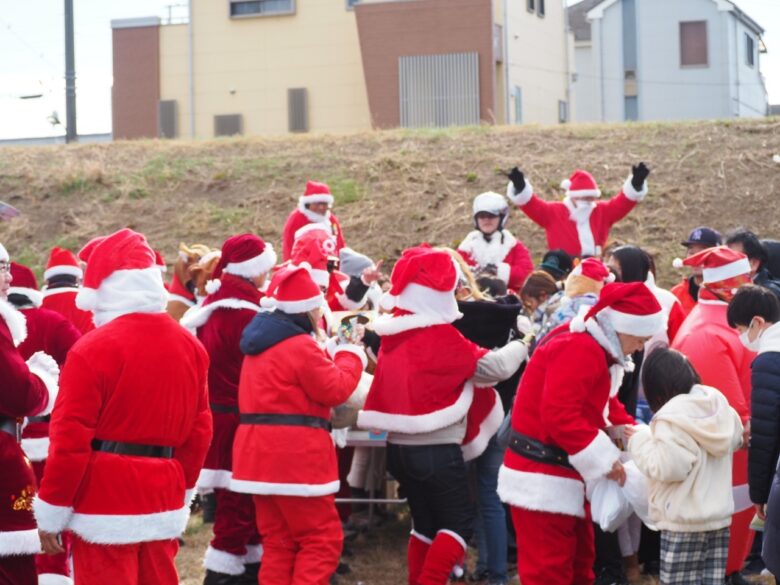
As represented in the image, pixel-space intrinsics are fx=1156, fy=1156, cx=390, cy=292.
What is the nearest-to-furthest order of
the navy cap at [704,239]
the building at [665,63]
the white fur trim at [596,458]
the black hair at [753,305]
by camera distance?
1. the white fur trim at [596,458]
2. the black hair at [753,305]
3. the navy cap at [704,239]
4. the building at [665,63]

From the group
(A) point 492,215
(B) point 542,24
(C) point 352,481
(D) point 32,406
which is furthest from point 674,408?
(B) point 542,24

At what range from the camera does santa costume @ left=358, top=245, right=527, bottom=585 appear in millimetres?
6660

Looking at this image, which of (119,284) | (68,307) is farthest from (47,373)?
(68,307)

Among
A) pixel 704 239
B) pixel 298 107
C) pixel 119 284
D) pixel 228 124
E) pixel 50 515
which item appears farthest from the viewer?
pixel 228 124

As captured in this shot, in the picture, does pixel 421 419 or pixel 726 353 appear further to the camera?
pixel 726 353

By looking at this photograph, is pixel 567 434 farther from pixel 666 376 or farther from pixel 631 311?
pixel 631 311

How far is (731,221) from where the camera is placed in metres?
16.9

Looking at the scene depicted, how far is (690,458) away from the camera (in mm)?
5652

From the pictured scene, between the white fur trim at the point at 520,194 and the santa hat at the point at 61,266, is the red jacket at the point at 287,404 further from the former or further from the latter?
the white fur trim at the point at 520,194

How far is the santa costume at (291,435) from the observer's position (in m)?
6.56

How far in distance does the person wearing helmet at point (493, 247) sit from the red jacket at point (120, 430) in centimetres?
577

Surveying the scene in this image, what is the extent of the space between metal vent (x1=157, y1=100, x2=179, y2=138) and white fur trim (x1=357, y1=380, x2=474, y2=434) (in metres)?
28.5

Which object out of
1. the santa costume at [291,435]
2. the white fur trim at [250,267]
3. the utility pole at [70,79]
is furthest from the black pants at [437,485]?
the utility pole at [70,79]

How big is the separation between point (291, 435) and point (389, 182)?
534 inches
